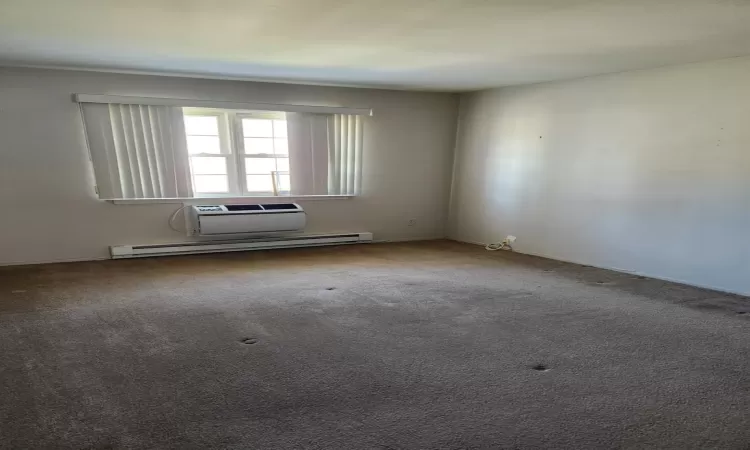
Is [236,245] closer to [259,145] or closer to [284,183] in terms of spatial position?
[284,183]

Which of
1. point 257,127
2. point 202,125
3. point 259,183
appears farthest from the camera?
point 259,183

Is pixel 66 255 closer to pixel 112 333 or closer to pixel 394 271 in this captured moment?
pixel 112 333

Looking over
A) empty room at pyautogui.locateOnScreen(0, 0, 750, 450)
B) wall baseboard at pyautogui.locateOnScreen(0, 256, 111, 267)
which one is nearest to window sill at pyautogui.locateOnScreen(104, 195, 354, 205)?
empty room at pyautogui.locateOnScreen(0, 0, 750, 450)

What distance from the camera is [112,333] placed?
106 inches

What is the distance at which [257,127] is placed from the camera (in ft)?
16.9

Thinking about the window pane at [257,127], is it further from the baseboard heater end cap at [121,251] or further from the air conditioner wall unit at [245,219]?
the baseboard heater end cap at [121,251]

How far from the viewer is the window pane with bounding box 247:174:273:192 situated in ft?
17.0

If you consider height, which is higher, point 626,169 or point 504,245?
point 626,169

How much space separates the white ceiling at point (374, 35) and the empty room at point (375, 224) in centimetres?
3

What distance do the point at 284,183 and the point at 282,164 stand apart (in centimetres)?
24

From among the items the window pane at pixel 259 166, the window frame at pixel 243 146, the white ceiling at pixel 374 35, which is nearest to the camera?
the white ceiling at pixel 374 35

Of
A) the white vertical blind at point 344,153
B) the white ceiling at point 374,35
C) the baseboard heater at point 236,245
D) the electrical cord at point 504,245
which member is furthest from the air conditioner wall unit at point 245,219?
the electrical cord at point 504,245

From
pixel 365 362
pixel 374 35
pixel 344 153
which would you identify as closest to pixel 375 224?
pixel 344 153

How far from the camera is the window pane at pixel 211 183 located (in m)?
4.93
